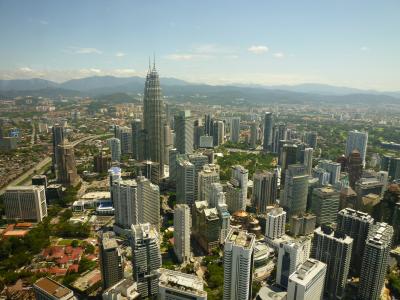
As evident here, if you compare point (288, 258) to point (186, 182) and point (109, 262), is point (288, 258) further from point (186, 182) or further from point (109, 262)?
point (186, 182)

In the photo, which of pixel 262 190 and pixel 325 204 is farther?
pixel 262 190

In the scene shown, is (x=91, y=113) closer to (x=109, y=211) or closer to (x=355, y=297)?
(x=109, y=211)

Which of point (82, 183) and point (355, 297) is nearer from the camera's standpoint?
point (355, 297)

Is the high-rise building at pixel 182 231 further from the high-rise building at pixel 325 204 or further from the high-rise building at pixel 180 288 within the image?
the high-rise building at pixel 325 204

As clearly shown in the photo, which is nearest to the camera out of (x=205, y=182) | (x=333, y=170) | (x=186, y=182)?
(x=205, y=182)

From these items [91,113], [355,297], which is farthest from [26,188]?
[91,113]

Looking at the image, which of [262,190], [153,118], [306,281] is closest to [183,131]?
[153,118]
